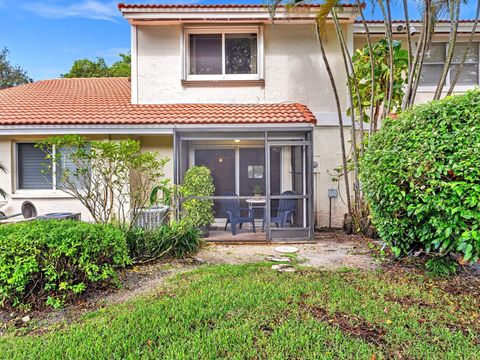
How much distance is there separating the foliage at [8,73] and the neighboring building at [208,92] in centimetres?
2717

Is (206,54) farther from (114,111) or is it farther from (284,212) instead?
(284,212)

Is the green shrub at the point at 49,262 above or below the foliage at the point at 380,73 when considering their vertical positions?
below

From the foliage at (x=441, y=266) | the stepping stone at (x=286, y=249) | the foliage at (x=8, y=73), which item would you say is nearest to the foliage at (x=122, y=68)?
the foliage at (x=8, y=73)

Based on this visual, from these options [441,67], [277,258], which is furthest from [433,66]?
[277,258]

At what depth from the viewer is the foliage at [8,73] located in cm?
3231

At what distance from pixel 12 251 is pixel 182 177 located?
17.2ft

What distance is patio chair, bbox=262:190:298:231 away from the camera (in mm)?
9055

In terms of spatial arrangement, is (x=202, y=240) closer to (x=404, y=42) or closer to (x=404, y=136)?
(x=404, y=136)

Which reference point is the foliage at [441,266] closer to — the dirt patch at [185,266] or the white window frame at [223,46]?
the dirt patch at [185,266]

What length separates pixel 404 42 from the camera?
11.8m

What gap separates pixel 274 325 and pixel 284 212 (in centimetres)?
537

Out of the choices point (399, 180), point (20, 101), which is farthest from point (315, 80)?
point (20, 101)

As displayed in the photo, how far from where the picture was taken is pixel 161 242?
6996 millimetres

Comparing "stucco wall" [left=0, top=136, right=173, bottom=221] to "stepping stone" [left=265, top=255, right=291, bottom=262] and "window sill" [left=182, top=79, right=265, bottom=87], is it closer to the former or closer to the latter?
"window sill" [left=182, top=79, right=265, bottom=87]
